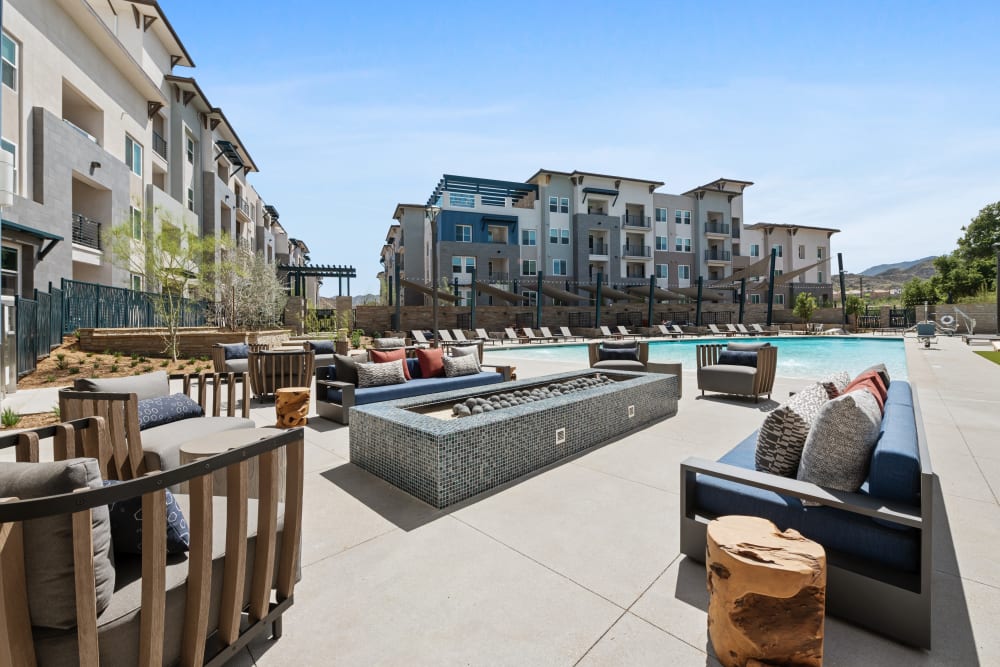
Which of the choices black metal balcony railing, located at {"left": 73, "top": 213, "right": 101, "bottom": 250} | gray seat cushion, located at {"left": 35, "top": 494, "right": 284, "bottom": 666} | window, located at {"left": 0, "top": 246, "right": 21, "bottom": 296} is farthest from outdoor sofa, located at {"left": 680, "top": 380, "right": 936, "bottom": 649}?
black metal balcony railing, located at {"left": 73, "top": 213, "right": 101, "bottom": 250}

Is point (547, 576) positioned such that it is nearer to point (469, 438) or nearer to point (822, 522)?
point (469, 438)

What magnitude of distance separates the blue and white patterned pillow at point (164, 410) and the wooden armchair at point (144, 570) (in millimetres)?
1971

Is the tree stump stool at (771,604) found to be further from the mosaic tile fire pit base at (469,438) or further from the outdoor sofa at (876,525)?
the mosaic tile fire pit base at (469,438)

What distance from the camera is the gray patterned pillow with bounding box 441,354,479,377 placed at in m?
6.41

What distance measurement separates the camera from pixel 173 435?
329cm

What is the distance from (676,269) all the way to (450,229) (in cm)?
1850

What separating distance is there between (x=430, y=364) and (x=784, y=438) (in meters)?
4.84

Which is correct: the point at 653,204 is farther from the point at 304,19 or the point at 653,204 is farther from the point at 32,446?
the point at 32,446

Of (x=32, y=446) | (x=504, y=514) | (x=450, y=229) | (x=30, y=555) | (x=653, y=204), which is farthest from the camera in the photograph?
(x=653, y=204)

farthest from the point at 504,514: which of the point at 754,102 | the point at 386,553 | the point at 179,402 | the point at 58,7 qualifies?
the point at 58,7

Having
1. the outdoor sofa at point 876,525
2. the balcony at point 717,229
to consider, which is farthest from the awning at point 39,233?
the balcony at point 717,229

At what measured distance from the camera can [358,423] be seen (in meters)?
3.84

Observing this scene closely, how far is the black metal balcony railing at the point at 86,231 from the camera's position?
43.2 feet

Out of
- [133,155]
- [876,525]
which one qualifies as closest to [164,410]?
[876,525]
